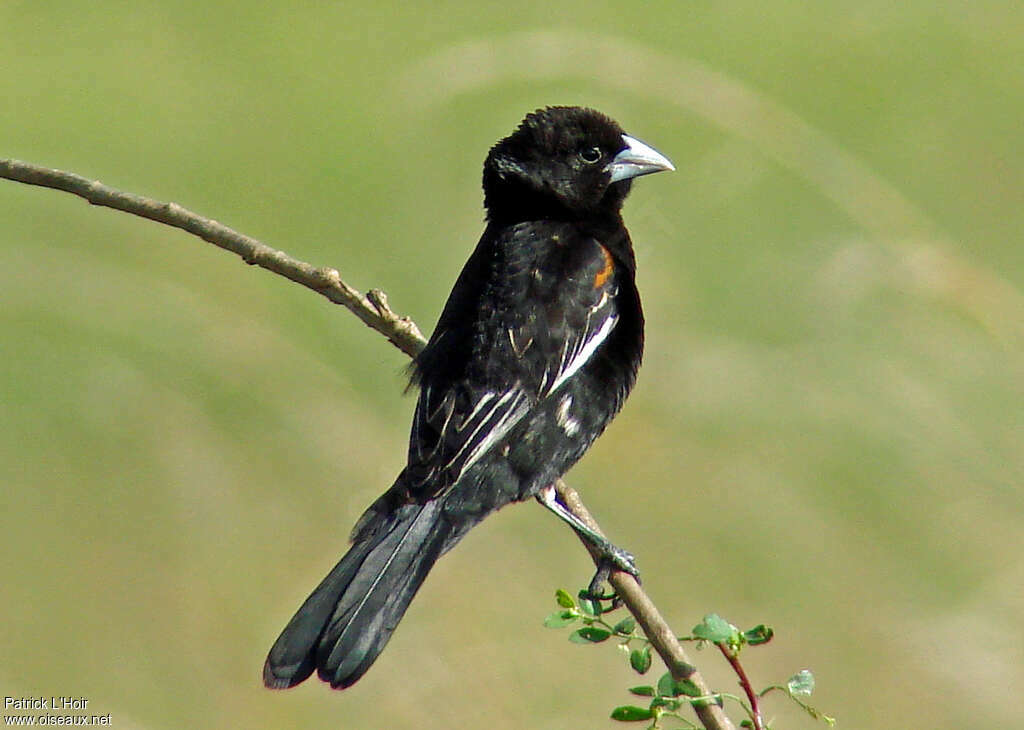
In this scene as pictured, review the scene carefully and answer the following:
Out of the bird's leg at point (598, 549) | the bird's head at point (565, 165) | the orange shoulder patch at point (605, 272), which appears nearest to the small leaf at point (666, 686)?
the bird's leg at point (598, 549)

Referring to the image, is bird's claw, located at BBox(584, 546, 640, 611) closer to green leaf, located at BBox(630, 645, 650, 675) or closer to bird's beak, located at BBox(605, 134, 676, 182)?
green leaf, located at BBox(630, 645, 650, 675)

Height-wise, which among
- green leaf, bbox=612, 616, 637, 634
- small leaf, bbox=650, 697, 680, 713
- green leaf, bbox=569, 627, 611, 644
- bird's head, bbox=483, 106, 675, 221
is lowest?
small leaf, bbox=650, 697, 680, 713

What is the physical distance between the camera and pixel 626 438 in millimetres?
6617

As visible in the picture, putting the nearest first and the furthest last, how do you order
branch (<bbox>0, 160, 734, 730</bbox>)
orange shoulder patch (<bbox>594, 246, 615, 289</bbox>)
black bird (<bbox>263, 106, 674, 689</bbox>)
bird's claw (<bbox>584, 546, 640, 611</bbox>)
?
1. branch (<bbox>0, 160, 734, 730</bbox>)
2. black bird (<bbox>263, 106, 674, 689</bbox>)
3. bird's claw (<bbox>584, 546, 640, 611</bbox>)
4. orange shoulder patch (<bbox>594, 246, 615, 289</bbox>)

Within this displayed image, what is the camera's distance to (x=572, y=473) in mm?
6930

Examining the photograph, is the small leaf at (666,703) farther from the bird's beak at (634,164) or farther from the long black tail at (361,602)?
the bird's beak at (634,164)

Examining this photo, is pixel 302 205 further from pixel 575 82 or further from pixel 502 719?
pixel 502 719

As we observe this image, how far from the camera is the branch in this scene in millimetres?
2850

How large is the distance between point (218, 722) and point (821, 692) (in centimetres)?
247

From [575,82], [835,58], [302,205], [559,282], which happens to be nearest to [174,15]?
[302,205]

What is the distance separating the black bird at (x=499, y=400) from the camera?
348 centimetres

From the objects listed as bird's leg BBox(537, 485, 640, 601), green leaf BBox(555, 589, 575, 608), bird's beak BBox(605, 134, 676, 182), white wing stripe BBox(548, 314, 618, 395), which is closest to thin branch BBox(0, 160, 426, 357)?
white wing stripe BBox(548, 314, 618, 395)

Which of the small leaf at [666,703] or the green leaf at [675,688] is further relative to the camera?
the green leaf at [675,688]

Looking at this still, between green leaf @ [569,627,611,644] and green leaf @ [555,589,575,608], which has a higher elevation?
green leaf @ [555,589,575,608]
